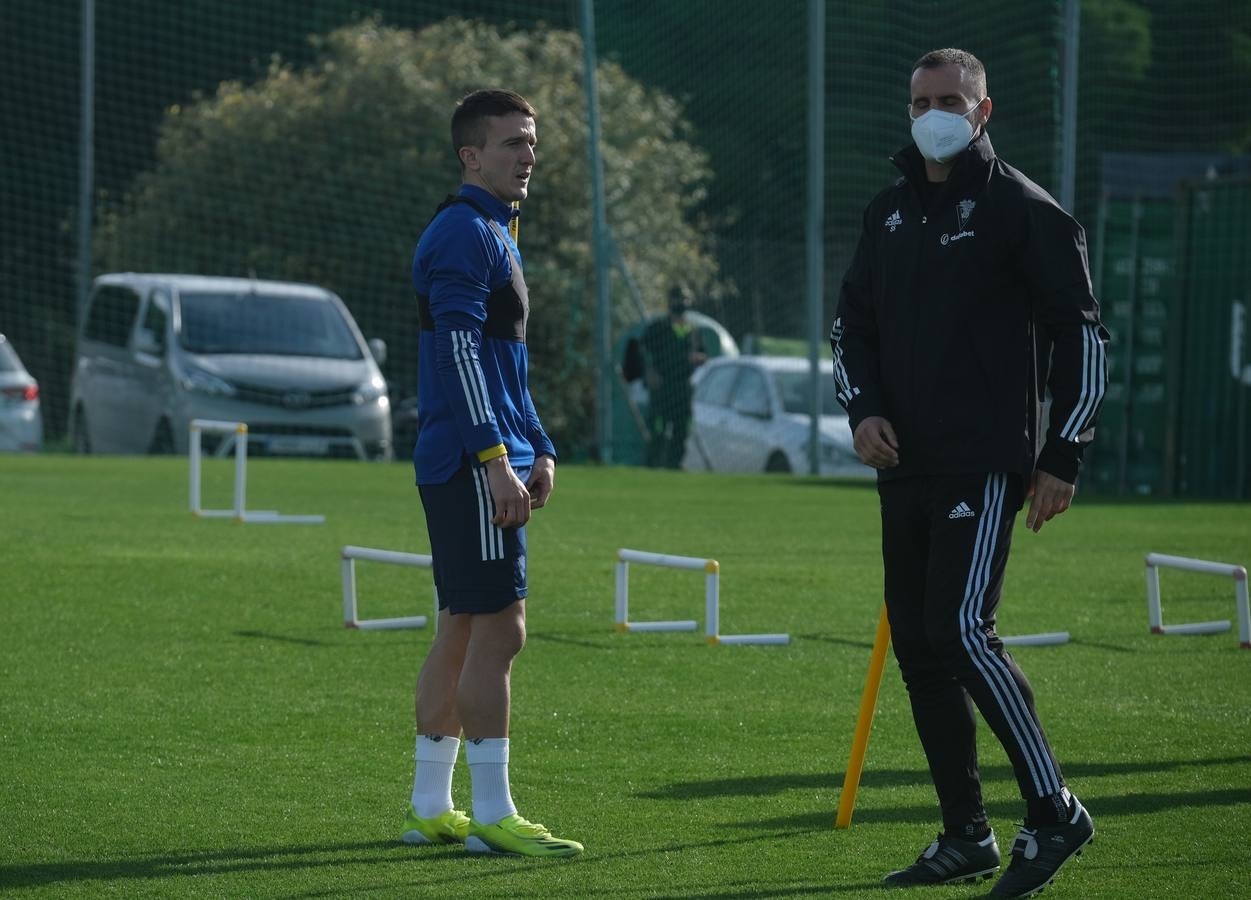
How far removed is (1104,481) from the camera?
71.7 feet

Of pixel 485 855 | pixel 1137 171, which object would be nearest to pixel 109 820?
pixel 485 855

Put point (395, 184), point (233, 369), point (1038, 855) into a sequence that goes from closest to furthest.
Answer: point (1038, 855)
point (233, 369)
point (395, 184)

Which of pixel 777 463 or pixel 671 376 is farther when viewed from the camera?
pixel 671 376

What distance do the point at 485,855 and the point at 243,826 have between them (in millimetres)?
677

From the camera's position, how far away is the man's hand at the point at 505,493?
494 cm

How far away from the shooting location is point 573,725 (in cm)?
677

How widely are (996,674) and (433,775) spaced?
148 cm

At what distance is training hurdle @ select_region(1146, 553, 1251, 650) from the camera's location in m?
8.27

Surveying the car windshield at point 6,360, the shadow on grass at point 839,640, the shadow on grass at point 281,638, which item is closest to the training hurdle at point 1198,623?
the shadow on grass at point 839,640

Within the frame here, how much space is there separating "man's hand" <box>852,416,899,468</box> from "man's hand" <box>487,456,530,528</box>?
84 centimetres

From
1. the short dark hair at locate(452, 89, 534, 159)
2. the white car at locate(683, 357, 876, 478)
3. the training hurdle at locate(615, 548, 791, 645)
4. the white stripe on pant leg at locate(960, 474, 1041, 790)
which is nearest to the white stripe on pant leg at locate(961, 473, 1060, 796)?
the white stripe on pant leg at locate(960, 474, 1041, 790)

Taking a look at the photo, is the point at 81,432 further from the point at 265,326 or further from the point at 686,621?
the point at 686,621

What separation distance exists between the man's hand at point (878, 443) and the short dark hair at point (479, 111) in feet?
3.93

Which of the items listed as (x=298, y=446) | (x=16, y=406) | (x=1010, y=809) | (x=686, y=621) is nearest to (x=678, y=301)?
(x=298, y=446)
